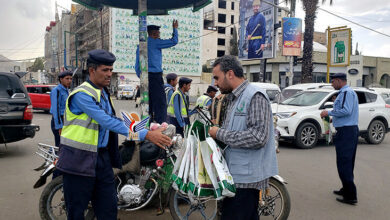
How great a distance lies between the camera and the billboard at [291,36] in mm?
22141

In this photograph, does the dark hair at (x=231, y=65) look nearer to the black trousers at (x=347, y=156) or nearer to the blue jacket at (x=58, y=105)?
the black trousers at (x=347, y=156)

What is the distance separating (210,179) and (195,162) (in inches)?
6.7

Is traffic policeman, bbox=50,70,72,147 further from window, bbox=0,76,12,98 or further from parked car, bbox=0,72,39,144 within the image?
window, bbox=0,76,12,98

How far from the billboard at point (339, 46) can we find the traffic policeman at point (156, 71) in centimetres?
1665

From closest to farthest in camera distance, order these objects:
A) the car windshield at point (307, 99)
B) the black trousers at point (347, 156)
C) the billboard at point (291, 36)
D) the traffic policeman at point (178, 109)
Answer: the black trousers at point (347, 156)
the traffic policeman at point (178, 109)
the car windshield at point (307, 99)
the billboard at point (291, 36)

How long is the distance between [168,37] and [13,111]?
43.0 m

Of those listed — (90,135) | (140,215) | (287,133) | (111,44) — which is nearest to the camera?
(90,135)

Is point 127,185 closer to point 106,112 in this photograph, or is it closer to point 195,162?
point 106,112

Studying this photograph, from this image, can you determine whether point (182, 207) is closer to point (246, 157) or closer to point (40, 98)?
point (246, 157)

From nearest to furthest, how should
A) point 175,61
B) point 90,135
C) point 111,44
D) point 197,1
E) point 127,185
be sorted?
point 90,135, point 127,185, point 197,1, point 111,44, point 175,61

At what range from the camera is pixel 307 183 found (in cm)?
605

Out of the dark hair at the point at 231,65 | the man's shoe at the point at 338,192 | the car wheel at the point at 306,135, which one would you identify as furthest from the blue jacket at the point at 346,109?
the car wheel at the point at 306,135

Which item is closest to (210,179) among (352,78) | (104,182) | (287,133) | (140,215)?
(104,182)

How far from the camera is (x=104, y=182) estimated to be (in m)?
2.79
